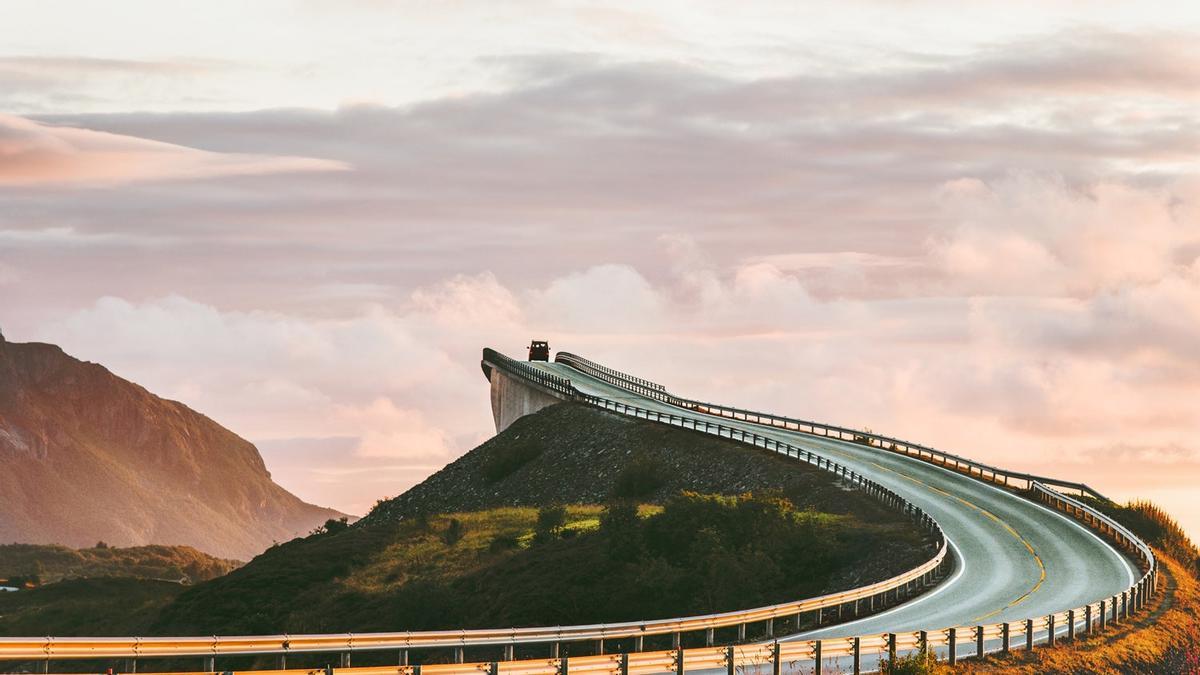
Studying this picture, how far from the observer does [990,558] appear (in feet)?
207

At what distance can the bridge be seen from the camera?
3212 cm

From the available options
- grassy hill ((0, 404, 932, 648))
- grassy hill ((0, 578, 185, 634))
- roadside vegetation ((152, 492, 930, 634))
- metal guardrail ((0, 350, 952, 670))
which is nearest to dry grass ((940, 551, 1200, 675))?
metal guardrail ((0, 350, 952, 670))

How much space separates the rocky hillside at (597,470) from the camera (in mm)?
87188

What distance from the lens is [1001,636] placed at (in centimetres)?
4372

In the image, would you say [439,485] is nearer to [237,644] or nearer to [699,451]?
[699,451]

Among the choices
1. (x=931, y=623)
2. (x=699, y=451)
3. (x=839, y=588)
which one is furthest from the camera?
(x=699, y=451)

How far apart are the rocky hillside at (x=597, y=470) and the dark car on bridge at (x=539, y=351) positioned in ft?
150

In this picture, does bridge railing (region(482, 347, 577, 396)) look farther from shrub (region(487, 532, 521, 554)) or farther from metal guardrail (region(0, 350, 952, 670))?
metal guardrail (region(0, 350, 952, 670))

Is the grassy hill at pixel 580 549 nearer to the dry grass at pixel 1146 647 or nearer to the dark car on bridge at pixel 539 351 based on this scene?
the dry grass at pixel 1146 647

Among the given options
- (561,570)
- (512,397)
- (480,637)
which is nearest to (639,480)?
(561,570)

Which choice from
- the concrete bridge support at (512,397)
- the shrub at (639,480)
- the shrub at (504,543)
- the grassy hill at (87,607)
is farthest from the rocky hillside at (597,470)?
the grassy hill at (87,607)

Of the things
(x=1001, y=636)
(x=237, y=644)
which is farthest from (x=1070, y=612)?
(x=237, y=644)

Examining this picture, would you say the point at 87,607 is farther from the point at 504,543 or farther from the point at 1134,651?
the point at 1134,651

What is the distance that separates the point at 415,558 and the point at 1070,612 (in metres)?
48.2
